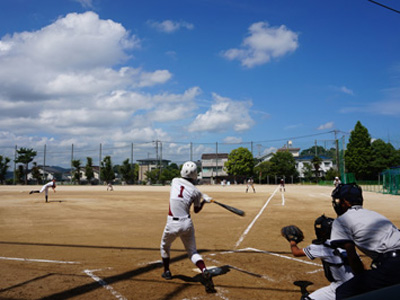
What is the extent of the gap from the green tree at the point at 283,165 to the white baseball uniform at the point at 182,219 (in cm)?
7694

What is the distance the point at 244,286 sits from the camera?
16.0 feet

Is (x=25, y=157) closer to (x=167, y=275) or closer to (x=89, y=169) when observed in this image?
(x=89, y=169)

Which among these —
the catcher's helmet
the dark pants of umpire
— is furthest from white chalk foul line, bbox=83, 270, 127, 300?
the dark pants of umpire

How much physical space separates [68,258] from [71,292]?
84.3 inches

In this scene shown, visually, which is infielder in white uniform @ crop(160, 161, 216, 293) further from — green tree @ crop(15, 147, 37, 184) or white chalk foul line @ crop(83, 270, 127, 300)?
green tree @ crop(15, 147, 37, 184)

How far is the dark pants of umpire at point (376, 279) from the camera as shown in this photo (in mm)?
2523

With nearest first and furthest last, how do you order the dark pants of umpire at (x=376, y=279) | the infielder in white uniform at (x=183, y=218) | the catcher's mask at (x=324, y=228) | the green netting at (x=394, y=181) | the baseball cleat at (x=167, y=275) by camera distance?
1. the dark pants of umpire at (x=376, y=279)
2. the catcher's mask at (x=324, y=228)
3. the infielder in white uniform at (x=183, y=218)
4. the baseball cleat at (x=167, y=275)
5. the green netting at (x=394, y=181)

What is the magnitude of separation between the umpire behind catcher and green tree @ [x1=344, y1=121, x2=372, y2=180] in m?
65.7

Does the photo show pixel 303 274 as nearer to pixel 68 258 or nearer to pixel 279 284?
pixel 279 284

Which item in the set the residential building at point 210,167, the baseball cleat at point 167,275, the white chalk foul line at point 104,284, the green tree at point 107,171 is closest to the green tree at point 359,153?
the residential building at point 210,167

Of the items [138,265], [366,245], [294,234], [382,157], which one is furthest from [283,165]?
[366,245]

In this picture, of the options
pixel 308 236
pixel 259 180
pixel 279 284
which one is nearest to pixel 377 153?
pixel 259 180

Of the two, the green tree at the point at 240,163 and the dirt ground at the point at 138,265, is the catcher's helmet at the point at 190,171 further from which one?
the green tree at the point at 240,163

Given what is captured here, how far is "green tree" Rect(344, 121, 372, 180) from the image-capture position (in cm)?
6175
